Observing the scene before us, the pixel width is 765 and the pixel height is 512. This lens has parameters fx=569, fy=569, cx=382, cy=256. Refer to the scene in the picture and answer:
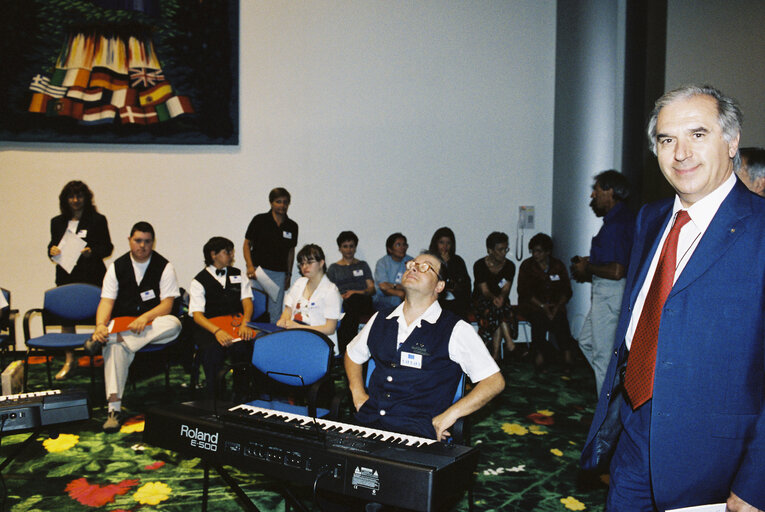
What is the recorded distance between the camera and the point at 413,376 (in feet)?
8.35

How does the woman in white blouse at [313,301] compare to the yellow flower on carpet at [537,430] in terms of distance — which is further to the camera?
the woman in white blouse at [313,301]

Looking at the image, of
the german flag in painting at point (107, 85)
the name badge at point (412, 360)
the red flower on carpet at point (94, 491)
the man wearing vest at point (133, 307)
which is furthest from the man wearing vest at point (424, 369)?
the german flag in painting at point (107, 85)

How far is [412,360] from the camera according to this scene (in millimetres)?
2551

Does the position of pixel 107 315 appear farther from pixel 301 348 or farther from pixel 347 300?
pixel 347 300

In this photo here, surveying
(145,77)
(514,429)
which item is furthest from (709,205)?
(145,77)

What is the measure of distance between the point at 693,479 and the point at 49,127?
22.4ft

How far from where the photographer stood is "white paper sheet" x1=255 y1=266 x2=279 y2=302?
19.5 feet

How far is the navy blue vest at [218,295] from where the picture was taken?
4613 mm

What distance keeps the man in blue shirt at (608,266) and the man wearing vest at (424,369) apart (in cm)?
195

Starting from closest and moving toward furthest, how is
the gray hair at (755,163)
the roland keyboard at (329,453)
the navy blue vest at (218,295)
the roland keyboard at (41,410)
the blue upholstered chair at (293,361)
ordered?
the roland keyboard at (329,453) → the roland keyboard at (41,410) → the gray hair at (755,163) → the blue upholstered chair at (293,361) → the navy blue vest at (218,295)

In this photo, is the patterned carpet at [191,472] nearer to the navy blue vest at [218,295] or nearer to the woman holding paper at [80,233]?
the navy blue vest at [218,295]

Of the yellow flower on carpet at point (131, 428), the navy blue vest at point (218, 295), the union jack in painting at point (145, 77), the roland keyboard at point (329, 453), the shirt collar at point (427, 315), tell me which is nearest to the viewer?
the roland keyboard at point (329, 453)

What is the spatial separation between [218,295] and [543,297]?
11.3 ft

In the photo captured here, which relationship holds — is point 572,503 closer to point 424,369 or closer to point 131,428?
point 424,369
